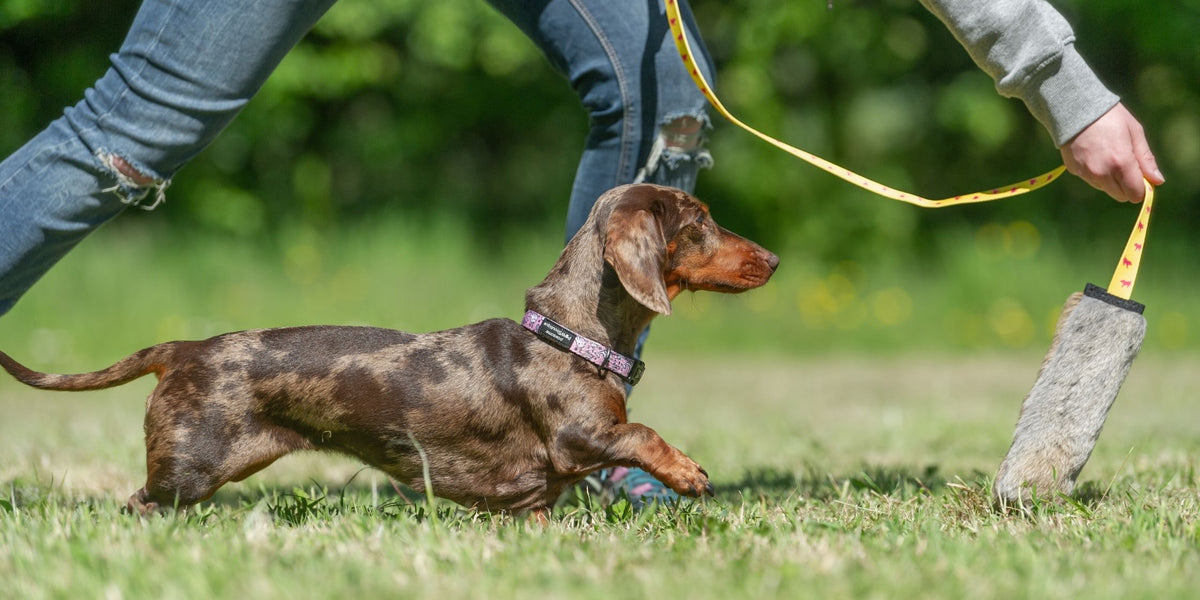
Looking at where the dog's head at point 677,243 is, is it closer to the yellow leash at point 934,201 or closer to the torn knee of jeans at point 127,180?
the yellow leash at point 934,201

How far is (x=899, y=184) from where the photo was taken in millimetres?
11852

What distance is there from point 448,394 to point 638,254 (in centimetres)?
61

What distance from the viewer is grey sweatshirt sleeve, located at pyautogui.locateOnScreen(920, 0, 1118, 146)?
277 cm

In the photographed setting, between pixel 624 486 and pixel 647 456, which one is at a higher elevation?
pixel 647 456

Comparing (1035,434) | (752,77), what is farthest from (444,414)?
(752,77)

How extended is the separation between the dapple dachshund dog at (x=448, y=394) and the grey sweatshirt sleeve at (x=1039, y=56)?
36.8 inches

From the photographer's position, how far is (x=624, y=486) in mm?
3596

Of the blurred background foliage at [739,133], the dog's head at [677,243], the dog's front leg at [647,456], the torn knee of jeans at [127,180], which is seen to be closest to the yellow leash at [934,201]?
the dog's head at [677,243]

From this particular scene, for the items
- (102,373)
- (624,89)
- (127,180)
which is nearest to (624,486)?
(624,89)

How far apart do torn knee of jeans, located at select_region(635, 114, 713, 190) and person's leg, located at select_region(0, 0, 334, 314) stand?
101 centimetres

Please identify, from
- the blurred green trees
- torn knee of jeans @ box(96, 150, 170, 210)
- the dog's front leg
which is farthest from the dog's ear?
the blurred green trees

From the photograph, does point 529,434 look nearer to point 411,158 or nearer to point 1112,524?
point 1112,524

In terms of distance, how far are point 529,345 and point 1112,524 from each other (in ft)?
4.77

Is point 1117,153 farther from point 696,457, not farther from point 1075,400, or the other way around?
point 696,457
